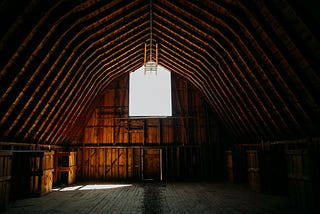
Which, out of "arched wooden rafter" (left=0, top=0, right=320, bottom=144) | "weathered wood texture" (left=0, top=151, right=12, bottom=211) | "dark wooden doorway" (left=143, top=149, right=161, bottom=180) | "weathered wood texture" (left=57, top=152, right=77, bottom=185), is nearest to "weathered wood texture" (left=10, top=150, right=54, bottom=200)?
"arched wooden rafter" (left=0, top=0, right=320, bottom=144)

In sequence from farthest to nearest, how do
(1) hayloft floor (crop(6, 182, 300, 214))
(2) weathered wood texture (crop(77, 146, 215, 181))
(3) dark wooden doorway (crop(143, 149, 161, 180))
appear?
(3) dark wooden doorway (crop(143, 149, 161, 180)) → (2) weathered wood texture (crop(77, 146, 215, 181)) → (1) hayloft floor (crop(6, 182, 300, 214))

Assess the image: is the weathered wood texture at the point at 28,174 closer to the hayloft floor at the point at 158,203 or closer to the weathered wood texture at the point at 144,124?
the hayloft floor at the point at 158,203

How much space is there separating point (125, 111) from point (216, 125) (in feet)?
21.3

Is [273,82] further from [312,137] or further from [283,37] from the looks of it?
[312,137]

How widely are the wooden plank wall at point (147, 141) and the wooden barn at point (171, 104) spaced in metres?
0.07

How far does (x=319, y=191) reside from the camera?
284 inches

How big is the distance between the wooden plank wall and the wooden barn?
70mm

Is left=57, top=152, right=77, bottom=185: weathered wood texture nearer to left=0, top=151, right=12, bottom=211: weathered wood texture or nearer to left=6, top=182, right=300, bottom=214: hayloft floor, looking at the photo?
left=6, top=182, right=300, bottom=214: hayloft floor

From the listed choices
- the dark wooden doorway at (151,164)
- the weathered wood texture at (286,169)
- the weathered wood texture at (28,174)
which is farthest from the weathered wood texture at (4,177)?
the weathered wood texture at (286,169)

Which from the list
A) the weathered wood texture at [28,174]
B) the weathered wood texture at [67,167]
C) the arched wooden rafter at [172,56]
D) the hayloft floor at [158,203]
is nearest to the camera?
the arched wooden rafter at [172,56]

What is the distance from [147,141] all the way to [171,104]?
3.13 meters

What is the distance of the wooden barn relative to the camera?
278 inches

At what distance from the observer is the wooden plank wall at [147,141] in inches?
615

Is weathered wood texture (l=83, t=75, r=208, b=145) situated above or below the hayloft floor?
above
